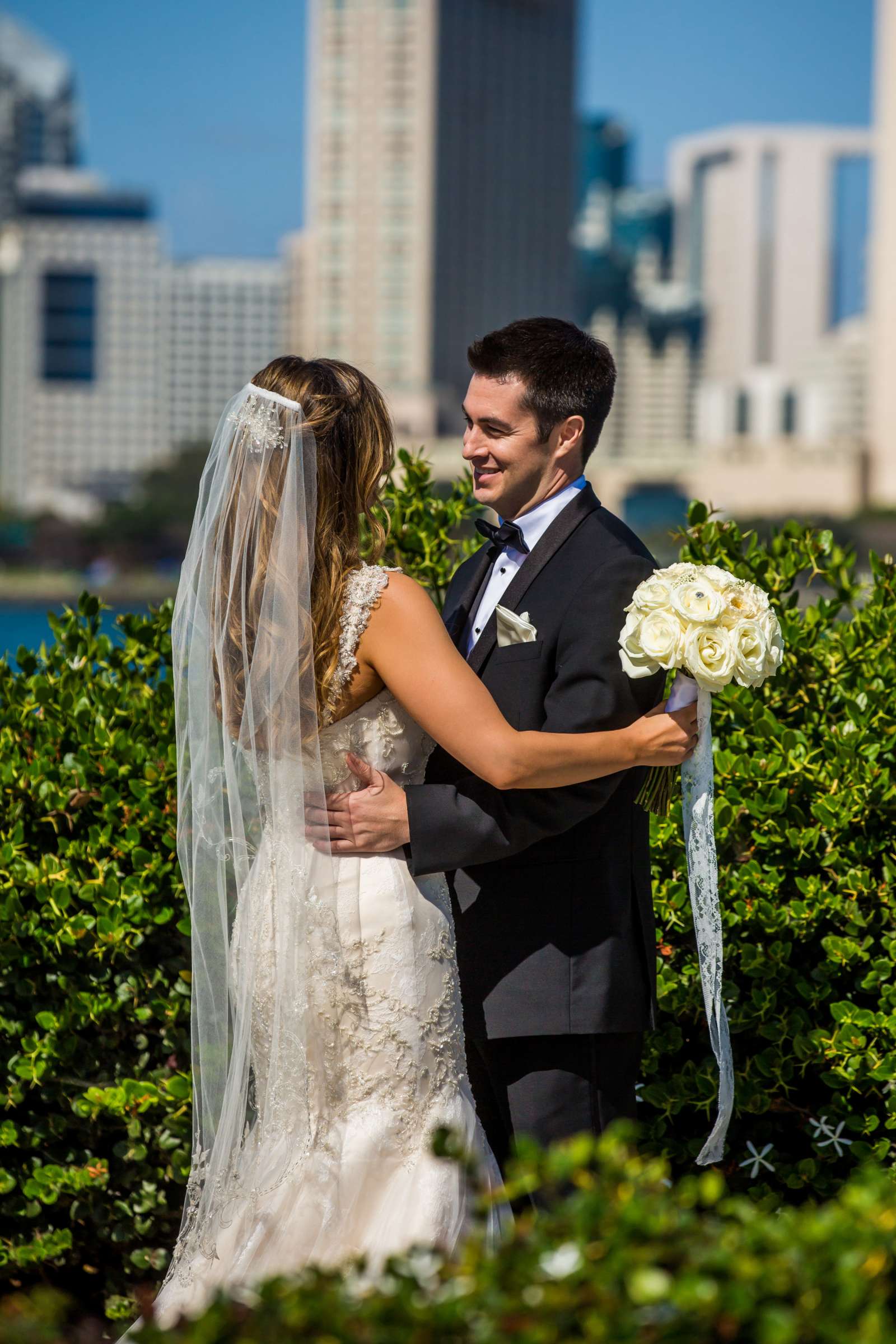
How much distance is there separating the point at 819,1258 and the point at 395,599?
135 centimetres

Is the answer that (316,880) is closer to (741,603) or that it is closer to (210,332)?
(741,603)

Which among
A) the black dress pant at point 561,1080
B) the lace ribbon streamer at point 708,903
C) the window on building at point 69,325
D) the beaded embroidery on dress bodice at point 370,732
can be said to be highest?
the window on building at point 69,325

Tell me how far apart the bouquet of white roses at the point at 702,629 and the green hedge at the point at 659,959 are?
0.64 metres

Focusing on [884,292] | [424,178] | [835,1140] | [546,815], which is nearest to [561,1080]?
[546,815]

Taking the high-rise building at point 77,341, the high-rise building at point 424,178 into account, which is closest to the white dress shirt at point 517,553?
the high-rise building at point 424,178

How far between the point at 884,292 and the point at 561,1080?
81179 mm

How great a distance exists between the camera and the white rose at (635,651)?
234 centimetres

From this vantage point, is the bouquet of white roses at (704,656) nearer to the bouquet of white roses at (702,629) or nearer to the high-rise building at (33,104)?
the bouquet of white roses at (702,629)

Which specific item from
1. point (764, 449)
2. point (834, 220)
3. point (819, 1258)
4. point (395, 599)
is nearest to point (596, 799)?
point (395, 599)

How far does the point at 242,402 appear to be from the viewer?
2455 millimetres

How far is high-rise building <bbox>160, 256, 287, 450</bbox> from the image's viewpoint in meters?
144

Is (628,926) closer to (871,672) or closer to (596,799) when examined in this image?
(596,799)

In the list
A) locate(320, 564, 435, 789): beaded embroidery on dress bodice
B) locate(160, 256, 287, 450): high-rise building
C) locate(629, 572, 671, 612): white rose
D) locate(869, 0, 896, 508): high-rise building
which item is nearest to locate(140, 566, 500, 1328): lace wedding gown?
locate(320, 564, 435, 789): beaded embroidery on dress bodice

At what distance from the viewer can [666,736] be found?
2406 mm
